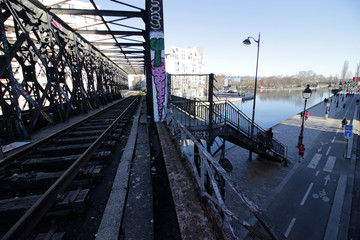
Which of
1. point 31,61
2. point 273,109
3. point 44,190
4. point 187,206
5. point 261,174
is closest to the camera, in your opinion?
point 187,206

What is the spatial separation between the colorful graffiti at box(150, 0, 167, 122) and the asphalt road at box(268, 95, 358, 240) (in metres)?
8.51

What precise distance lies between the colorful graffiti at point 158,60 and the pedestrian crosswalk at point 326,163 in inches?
568

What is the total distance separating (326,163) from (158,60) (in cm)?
1715

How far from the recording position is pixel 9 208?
2.43 m

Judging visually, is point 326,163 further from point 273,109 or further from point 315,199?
point 273,109

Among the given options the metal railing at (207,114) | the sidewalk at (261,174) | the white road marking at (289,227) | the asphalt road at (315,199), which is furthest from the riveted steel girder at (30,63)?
the asphalt road at (315,199)

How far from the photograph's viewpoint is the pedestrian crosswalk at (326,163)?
13780 mm

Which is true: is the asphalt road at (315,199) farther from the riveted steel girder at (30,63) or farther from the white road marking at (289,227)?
the riveted steel girder at (30,63)

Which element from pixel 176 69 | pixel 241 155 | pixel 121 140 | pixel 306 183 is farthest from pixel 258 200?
pixel 176 69

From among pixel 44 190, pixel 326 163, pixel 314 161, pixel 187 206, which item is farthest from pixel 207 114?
pixel 326 163

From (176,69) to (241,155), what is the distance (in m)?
60.5

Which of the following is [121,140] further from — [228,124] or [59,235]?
[228,124]

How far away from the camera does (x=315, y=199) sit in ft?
33.0

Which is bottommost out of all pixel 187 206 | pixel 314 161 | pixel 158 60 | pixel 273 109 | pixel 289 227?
pixel 273 109
